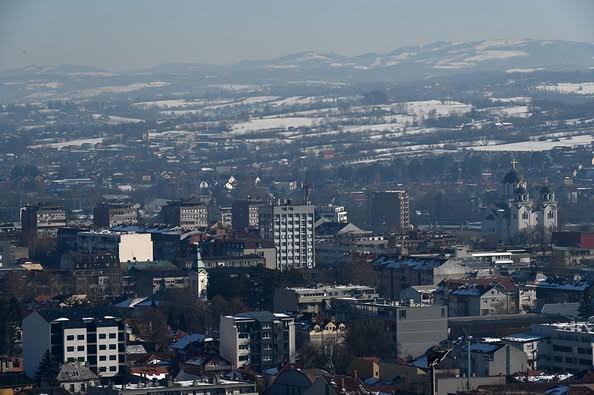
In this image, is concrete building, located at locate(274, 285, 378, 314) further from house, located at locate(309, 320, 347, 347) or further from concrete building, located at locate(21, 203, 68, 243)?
concrete building, located at locate(21, 203, 68, 243)

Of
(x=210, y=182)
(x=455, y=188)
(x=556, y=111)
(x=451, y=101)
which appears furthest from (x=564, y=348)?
(x=451, y=101)

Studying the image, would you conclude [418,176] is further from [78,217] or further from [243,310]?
[243,310]

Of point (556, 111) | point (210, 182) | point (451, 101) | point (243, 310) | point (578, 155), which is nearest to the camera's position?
point (243, 310)

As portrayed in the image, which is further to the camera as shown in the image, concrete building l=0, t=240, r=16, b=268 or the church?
the church

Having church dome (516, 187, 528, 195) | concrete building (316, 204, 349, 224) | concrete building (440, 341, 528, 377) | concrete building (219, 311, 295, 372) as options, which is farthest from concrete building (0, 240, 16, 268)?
concrete building (440, 341, 528, 377)

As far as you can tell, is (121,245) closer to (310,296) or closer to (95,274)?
(95,274)

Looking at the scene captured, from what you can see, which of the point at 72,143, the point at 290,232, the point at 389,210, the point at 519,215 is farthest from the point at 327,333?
the point at 72,143
